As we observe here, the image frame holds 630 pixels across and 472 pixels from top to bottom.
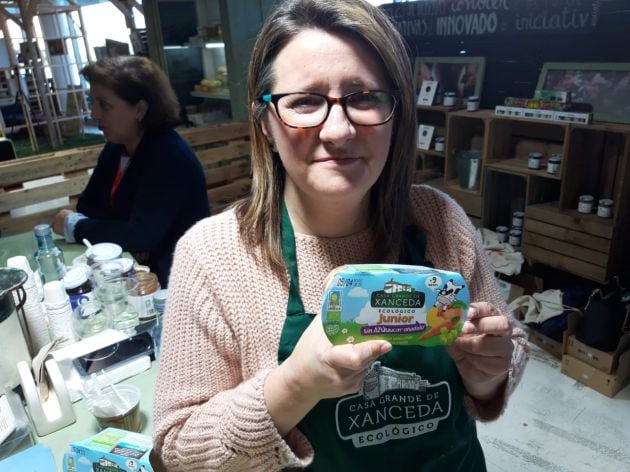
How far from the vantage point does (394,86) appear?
0.79 m

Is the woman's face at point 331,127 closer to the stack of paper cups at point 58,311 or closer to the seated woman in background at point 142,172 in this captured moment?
the stack of paper cups at point 58,311

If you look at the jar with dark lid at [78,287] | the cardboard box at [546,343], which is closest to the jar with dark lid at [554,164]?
the cardboard box at [546,343]

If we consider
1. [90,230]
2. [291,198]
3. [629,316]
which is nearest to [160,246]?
[90,230]

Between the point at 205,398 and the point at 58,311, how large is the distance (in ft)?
2.42

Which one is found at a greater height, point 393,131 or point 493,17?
point 493,17

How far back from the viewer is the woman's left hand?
70 centimetres

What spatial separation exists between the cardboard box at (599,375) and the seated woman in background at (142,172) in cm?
192

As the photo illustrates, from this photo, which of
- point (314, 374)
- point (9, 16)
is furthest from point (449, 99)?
point (9, 16)

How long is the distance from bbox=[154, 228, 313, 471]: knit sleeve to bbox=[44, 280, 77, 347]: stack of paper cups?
26.4 inches

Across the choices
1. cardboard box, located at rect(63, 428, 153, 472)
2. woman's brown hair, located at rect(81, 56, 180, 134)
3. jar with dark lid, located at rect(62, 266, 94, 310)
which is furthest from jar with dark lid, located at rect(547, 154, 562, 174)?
cardboard box, located at rect(63, 428, 153, 472)

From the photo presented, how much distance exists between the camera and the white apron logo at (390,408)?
817 mm

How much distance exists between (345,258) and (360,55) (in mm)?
348

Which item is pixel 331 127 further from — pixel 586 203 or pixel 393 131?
pixel 586 203

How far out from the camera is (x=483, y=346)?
0.73 m
